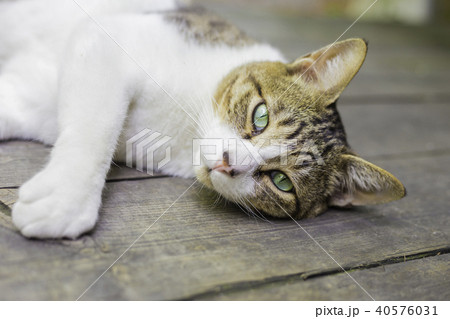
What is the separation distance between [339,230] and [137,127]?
34.1 inches

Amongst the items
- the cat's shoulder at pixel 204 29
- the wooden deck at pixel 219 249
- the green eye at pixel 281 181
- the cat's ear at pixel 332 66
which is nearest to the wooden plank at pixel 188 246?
the wooden deck at pixel 219 249

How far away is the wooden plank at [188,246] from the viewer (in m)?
1.08

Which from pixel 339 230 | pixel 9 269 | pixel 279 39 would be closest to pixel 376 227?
pixel 339 230

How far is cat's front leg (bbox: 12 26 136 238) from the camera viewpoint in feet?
3.97

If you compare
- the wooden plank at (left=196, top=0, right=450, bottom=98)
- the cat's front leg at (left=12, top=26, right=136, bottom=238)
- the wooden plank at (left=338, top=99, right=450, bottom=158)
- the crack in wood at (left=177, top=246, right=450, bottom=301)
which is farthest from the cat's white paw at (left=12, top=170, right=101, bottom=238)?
the wooden plank at (left=196, top=0, right=450, bottom=98)

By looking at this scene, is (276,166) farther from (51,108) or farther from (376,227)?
(51,108)

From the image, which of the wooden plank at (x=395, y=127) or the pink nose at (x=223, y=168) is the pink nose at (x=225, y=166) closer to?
the pink nose at (x=223, y=168)

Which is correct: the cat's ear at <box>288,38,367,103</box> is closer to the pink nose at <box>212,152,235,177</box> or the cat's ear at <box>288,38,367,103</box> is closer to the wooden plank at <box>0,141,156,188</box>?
the pink nose at <box>212,152,235,177</box>

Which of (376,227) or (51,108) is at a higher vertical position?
(51,108)

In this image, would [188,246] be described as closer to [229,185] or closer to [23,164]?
[229,185]

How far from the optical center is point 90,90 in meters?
1.56

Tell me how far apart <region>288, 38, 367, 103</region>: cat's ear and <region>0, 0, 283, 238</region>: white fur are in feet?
0.91

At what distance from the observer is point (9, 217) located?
1271 millimetres

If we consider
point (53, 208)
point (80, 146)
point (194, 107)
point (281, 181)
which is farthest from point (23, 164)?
point (281, 181)
